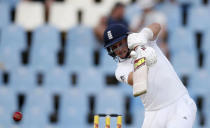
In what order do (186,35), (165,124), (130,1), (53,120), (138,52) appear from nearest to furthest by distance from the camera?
(138,52), (165,124), (53,120), (186,35), (130,1)

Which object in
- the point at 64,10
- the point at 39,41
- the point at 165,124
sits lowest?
the point at 165,124

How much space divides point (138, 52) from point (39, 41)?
429 centimetres

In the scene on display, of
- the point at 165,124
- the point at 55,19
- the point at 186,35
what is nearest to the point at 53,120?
the point at 55,19

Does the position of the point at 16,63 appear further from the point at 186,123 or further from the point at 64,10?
the point at 186,123

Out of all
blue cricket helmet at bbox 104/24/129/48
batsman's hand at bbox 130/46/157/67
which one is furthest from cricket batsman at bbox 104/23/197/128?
batsman's hand at bbox 130/46/157/67

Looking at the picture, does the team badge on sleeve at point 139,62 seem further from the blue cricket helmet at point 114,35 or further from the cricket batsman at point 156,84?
the blue cricket helmet at point 114,35

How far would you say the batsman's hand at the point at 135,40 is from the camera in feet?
14.3

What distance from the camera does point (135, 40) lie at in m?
4.36

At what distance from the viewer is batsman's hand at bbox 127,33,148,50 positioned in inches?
171

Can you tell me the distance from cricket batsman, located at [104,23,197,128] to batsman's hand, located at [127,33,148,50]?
0.07 metres

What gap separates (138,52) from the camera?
4262mm

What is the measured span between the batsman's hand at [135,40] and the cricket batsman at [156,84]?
0.23ft

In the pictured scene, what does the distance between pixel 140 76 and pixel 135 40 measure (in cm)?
38

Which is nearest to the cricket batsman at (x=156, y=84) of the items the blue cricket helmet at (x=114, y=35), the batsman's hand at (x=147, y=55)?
the blue cricket helmet at (x=114, y=35)
